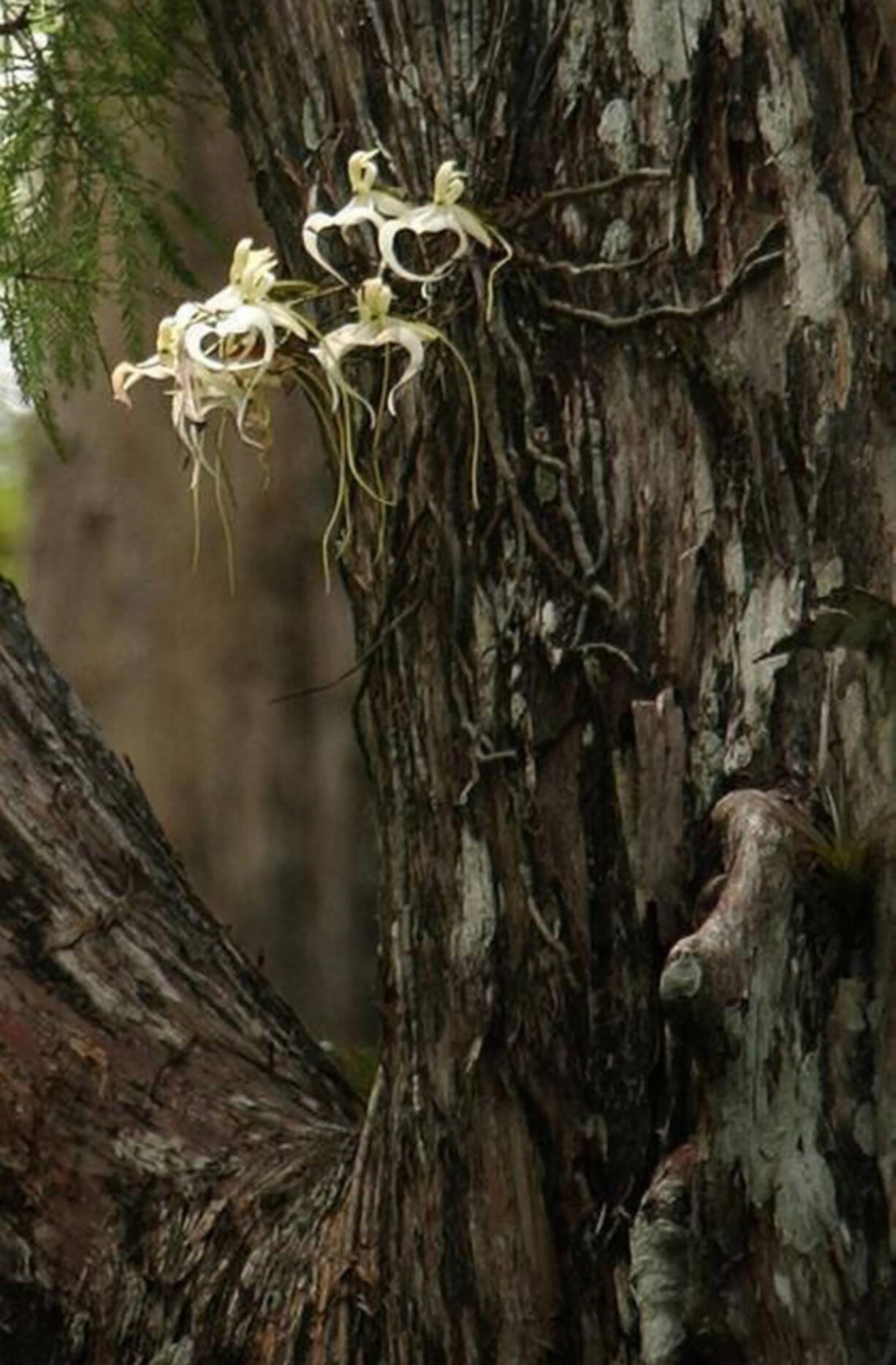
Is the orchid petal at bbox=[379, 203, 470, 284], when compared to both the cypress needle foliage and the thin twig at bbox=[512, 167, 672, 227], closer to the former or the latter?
the thin twig at bbox=[512, 167, 672, 227]

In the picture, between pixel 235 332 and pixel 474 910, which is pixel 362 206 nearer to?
pixel 235 332

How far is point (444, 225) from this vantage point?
2.63 m

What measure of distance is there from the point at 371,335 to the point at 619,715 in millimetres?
448

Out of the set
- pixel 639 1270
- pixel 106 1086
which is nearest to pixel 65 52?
pixel 106 1086

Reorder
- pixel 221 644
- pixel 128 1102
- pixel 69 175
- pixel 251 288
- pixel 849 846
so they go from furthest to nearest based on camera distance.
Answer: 1. pixel 221 644
2. pixel 69 175
3. pixel 128 1102
4. pixel 251 288
5. pixel 849 846

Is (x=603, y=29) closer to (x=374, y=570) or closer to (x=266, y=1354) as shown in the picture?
(x=374, y=570)

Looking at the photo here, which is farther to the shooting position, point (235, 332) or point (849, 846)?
point (235, 332)

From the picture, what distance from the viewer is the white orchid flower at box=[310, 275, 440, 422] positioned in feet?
8.54

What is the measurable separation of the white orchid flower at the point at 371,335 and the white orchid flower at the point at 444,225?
3cm

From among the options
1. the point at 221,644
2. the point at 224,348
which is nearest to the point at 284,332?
the point at 224,348

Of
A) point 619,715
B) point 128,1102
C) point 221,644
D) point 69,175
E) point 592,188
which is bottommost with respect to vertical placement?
point 128,1102

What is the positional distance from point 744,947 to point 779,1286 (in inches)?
12.0

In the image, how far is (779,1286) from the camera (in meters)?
2.36

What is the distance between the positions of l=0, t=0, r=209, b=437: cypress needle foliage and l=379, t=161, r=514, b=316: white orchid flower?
101 cm
